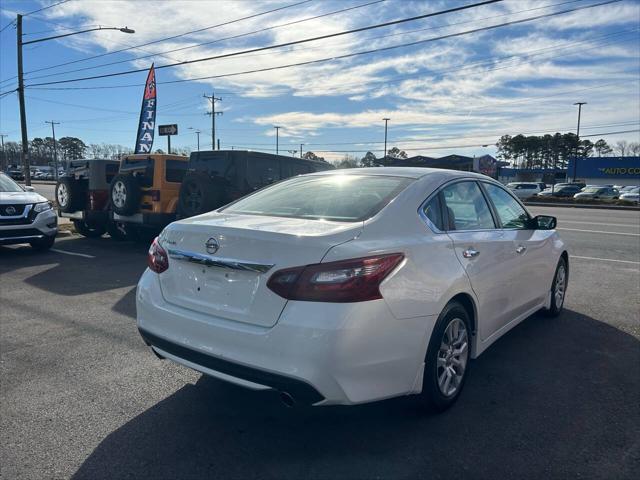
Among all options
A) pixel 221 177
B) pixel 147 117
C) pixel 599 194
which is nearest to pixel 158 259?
pixel 221 177

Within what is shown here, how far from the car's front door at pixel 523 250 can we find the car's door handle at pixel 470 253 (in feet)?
2.45

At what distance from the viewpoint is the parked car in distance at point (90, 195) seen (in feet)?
36.3

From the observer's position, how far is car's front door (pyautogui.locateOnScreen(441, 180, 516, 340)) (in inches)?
133

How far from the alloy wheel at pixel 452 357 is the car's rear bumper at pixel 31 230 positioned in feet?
27.9

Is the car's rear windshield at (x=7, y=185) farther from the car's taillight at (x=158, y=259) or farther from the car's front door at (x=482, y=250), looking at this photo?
the car's front door at (x=482, y=250)

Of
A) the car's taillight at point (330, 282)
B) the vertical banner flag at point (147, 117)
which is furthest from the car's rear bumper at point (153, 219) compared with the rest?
the vertical banner flag at point (147, 117)

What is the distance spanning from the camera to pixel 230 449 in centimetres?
279

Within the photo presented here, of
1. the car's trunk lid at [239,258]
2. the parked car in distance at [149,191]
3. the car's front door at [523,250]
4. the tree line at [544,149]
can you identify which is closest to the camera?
the car's trunk lid at [239,258]

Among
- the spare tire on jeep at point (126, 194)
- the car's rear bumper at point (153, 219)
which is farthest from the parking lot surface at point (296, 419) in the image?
the spare tire on jeep at point (126, 194)

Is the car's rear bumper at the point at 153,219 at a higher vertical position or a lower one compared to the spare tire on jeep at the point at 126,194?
lower

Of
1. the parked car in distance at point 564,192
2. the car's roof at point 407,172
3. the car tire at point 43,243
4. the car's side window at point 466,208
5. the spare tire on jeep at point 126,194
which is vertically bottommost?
the parked car in distance at point 564,192

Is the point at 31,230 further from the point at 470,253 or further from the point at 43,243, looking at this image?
the point at 470,253

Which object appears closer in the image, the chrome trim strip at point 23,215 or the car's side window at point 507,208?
the car's side window at point 507,208

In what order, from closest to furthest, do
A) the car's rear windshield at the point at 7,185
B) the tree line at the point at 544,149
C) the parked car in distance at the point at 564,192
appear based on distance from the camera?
the car's rear windshield at the point at 7,185, the parked car in distance at the point at 564,192, the tree line at the point at 544,149
